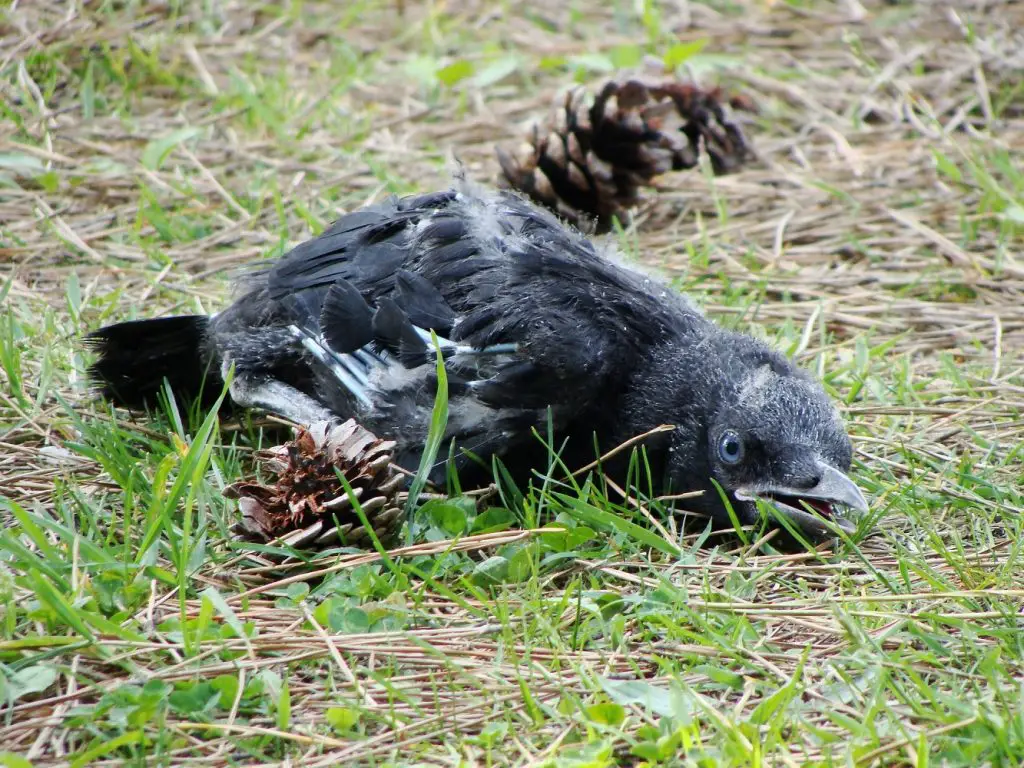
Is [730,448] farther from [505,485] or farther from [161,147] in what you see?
[161,147]

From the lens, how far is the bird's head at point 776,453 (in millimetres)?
2926

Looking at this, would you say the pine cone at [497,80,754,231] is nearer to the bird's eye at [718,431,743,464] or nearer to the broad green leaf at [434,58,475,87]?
the broad green leaf at [434,58,475,87]

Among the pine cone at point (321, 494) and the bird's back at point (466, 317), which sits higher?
the bird's back at point (466, 317)

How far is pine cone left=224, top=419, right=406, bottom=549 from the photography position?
2.83 m

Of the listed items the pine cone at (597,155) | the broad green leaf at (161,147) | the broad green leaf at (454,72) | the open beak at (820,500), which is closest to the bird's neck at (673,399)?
the open beak at (820,500)

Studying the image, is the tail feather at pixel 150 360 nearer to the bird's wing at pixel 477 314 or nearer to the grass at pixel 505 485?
the grass at pixel 505 485

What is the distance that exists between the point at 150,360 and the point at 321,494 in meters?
0.96

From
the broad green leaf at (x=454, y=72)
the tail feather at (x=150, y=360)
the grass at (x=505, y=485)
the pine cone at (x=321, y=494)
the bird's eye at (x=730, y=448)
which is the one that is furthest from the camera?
the broad green leaf at (x=454, y=72)

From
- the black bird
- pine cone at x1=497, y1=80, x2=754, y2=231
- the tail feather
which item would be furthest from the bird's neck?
pine cone at x1=497, y1=80, x2=754, y2=231

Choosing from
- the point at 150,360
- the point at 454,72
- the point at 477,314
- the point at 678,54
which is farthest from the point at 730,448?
the point at 454,72

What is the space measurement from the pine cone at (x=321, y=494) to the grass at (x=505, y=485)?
0.28 ft

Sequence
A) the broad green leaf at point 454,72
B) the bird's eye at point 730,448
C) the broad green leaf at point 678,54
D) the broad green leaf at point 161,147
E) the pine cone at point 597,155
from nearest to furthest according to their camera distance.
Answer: the bird's eye at point 730,448, the pine cone at point 597,155, the broad green leaf at point 161,147, the broad green leaf at point 678,54, the broad green leaf at point 454,72

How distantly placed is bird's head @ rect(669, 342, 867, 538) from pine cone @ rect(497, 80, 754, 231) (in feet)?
6.46

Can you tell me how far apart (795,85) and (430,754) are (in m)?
5.11
